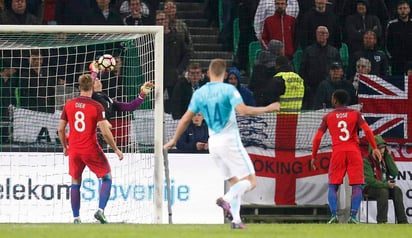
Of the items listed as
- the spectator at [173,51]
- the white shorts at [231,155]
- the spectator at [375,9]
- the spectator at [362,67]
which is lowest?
the white shorts at [231,155]

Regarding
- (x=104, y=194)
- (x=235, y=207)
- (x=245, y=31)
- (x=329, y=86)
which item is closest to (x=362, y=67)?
(x=329, y=86)

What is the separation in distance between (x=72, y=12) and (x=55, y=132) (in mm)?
4385

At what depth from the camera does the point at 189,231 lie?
1523 centimetres

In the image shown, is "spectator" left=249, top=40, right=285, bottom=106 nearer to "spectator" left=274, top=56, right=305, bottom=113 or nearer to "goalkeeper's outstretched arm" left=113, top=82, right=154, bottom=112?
"spectator" left=274, top=56, right=305, bottom=113

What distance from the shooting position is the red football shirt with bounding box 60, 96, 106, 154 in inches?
703

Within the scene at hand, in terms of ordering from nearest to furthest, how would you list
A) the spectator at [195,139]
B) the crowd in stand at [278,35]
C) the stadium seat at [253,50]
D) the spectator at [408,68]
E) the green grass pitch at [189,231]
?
the green grass pitch at [189,231] → the spectator at [195,139] → the crowd in stand at [278,35] → the spectator at [408,68] → the stadium seat at [253,50]

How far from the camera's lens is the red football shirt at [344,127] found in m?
19.5

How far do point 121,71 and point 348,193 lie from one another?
4083 mm

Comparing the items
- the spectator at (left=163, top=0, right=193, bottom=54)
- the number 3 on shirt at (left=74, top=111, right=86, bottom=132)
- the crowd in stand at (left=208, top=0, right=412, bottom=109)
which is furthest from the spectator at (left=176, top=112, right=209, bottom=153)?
the number 3 on shirt at (left=74, top=111, right=86, bottom=132)

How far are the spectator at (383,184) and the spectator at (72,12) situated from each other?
6.26 m

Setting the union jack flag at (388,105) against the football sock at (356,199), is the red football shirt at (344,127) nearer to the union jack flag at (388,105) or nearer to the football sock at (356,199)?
the football sock at (356,199)

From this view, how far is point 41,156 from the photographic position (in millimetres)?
20609

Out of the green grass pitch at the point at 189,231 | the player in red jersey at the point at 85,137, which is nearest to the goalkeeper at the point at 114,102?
the player in red jersey at the point at 85,137

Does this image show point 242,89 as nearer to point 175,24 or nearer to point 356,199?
point 175,24
